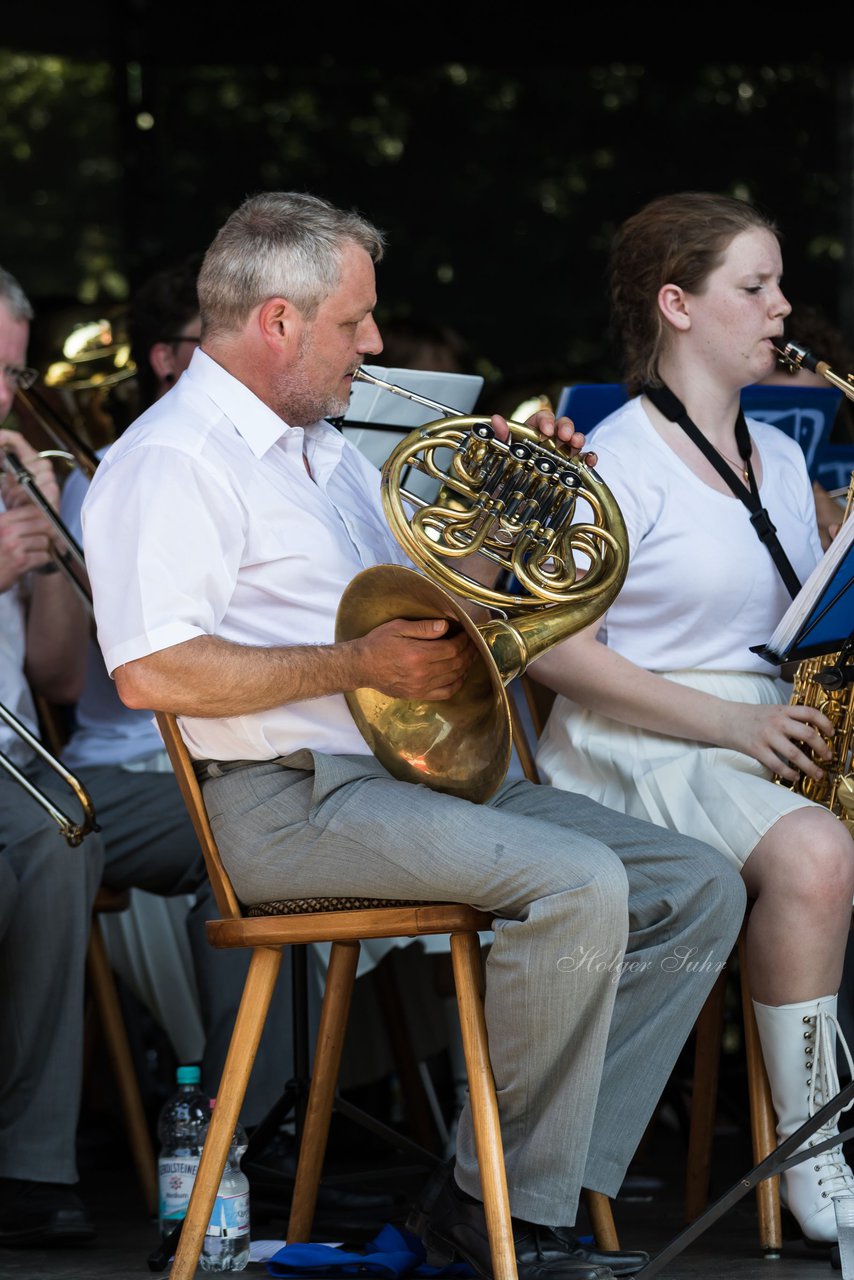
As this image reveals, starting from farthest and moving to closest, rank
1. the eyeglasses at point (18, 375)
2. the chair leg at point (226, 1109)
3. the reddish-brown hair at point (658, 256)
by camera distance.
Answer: the eyeglasses at point (18, 375)
the reddish-brown hair at point (658, 256)
the chair leg at point (226, 1109)

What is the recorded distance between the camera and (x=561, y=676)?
9.47 feet

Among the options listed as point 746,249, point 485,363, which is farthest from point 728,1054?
point 746,249

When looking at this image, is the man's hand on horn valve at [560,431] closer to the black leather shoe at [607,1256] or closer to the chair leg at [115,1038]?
the black leather shoe at [607,1256]

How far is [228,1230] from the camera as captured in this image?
265cm

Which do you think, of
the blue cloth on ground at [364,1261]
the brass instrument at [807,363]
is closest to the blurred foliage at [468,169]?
the brass instrument at [807,363]

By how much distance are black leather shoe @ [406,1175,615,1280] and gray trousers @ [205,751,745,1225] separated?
0.12 feet

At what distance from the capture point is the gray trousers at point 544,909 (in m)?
2.34

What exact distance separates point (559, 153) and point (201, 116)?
43.0 inches

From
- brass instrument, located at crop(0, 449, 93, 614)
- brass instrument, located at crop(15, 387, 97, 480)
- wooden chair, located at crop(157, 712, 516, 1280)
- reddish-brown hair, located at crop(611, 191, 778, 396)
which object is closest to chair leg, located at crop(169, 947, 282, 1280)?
wooden chair, located at crop(157, 712, 516, 1280)

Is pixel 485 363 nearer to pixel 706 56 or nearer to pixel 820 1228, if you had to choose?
pixel 706 56

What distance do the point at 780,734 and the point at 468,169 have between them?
3275 mm

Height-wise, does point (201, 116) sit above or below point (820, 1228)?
above

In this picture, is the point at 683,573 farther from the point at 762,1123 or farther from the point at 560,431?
the point at 762,1123

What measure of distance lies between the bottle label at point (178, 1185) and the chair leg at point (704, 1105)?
2.60 feet
